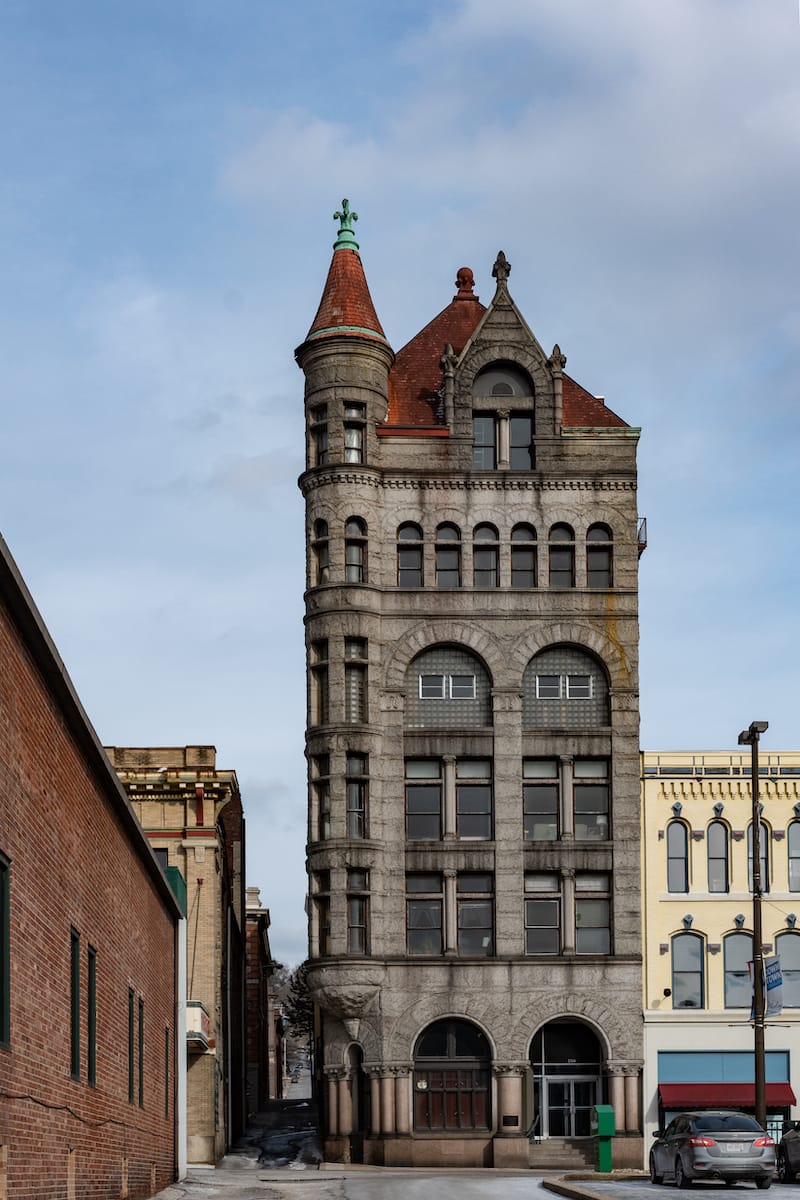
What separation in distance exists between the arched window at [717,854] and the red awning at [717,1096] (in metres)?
6.62

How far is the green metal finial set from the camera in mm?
67188

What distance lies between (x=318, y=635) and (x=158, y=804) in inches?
344

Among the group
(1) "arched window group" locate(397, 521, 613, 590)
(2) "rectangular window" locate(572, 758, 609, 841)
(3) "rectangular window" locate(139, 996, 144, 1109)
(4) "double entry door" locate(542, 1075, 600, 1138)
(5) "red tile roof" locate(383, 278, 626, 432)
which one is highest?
(5) "red tile roof" locate(383, 278, 626, 432)

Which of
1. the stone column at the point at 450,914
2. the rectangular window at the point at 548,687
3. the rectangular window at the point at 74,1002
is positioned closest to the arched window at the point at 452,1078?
the stone column at the point at 450,914

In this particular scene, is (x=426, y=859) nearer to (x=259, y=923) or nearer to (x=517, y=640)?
(x=517, y=640)

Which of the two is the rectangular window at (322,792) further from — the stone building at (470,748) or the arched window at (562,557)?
the arched window at (562,557)

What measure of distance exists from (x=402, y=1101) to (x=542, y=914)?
7837 millimetres

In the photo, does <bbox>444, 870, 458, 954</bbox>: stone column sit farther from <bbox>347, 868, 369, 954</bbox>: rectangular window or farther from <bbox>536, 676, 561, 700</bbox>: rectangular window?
<bbox>536, 676, 561, 700</bbox>: rectangular window

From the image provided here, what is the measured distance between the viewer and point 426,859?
60.9 metres

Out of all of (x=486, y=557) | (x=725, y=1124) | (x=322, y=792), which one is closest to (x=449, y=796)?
(x=322, y=792)

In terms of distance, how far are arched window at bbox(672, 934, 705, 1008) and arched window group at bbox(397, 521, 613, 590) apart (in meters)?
12.7

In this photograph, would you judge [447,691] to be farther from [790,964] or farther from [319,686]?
[790,964]

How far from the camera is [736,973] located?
61.4 metres

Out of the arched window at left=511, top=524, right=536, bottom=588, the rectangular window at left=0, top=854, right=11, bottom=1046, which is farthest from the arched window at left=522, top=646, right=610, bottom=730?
the rectangular window at left=0, top=854, right=11, bottom=1046
